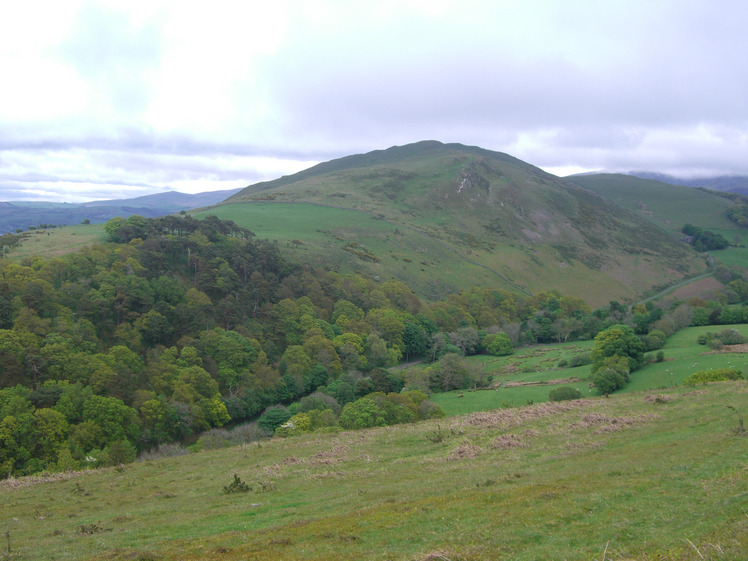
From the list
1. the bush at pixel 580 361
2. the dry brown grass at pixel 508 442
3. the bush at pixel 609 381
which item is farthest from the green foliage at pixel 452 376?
the dry brown grass at pixel 508 442

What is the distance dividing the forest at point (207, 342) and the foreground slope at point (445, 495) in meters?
15.1

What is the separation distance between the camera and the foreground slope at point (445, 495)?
12.6m

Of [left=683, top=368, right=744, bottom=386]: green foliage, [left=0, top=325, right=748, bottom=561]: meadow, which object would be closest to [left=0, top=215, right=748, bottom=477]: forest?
[left=683, top=368, right=744, bottom=386]: green foliage

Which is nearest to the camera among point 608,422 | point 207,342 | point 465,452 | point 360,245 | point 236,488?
point 236,488

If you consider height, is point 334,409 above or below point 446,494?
below

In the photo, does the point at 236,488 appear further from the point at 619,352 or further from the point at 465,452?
the point at 619,352

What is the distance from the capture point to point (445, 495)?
1812 cm

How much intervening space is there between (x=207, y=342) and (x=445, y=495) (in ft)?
176

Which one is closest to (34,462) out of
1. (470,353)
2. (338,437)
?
(338,437)

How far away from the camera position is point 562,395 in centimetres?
4869

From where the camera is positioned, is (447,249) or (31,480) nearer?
(31,480)

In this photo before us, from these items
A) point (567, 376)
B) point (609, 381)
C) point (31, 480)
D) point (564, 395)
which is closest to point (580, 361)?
point (567, 376)

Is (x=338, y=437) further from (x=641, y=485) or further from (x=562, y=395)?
(x=562, y=395)

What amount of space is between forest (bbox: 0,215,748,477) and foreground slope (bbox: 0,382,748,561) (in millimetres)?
15062
